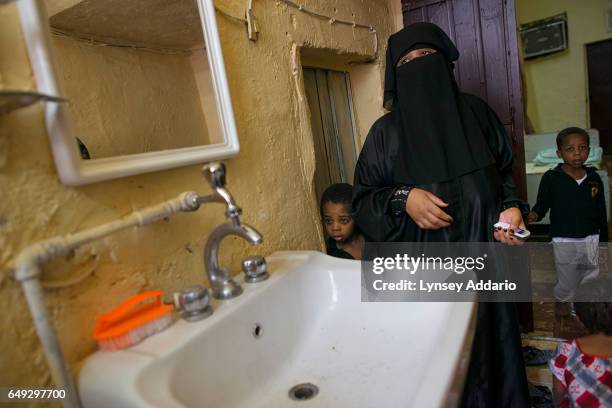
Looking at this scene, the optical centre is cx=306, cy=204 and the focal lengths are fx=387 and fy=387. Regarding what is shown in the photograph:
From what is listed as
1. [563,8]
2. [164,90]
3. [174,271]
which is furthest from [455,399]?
[563,8]

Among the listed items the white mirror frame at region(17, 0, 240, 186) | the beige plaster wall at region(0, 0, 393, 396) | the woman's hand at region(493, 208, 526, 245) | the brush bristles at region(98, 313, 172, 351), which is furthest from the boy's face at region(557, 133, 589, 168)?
the brush bristles at region(98, 313, 172, 351)

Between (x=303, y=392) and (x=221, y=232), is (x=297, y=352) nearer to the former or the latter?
(x=303, y=392)

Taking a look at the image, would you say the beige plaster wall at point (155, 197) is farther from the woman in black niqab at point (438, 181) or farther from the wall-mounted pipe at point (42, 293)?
the woman in black niqab at point (438, 181)

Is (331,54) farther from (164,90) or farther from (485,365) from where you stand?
(485,365)

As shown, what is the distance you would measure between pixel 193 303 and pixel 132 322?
89mm

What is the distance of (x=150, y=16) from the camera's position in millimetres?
763

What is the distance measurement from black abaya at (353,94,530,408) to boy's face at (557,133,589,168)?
1.07 metres

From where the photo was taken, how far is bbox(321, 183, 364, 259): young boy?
1.32 m

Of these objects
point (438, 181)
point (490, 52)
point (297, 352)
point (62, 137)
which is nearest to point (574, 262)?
point (490, 52)

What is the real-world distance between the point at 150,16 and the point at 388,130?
738 mm

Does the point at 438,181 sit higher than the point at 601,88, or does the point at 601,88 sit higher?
the point at 601,88

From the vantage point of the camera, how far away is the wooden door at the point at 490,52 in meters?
1.67

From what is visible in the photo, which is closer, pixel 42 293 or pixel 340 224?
pixel 42 293

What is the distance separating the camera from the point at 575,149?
1991 millimetres
